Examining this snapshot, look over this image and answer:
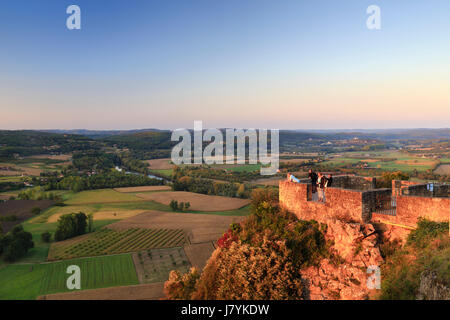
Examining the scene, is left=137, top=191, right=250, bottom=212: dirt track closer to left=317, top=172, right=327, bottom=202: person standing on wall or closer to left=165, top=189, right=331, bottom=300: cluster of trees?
left=165, top=189, right=331, bottom=300: cluster of trees

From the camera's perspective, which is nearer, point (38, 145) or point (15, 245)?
point (15, 245)

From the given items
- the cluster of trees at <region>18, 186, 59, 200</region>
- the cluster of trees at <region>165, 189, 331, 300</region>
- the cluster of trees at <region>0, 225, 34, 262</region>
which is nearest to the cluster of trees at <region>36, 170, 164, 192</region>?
the cluster of trees at <region>18, 186, 59, 200</region>

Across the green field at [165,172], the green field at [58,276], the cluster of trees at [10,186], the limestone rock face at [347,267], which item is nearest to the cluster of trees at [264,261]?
the limestone rock face at [347,267]

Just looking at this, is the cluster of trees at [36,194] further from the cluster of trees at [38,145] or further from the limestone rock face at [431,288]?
the limestone rock face at [431,288]

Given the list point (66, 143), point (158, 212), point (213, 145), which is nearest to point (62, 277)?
point (158, 212)

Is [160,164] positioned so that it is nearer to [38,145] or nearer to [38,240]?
[38,145]

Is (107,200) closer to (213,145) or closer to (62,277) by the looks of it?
(62,277)

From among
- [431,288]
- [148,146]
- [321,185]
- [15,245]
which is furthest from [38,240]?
[148,146]
